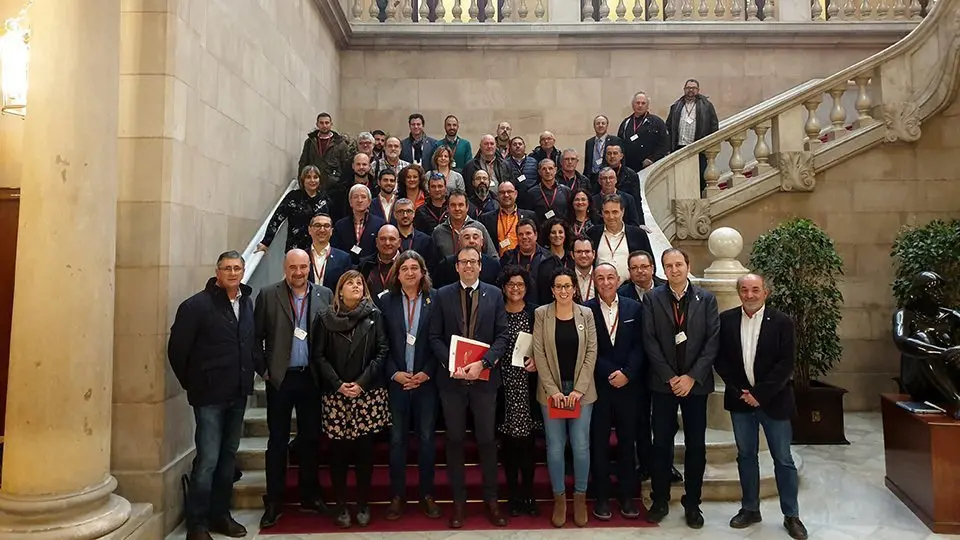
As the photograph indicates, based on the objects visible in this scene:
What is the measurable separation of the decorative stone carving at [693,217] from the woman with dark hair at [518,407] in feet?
12.8

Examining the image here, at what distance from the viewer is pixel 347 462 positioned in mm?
4203

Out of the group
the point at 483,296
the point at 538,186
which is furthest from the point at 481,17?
the point at 483,296

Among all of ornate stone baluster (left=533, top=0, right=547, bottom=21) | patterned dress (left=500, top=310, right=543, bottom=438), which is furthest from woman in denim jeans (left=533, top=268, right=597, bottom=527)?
ornate stone baluster (left=533, top=0, right=547, bottom=21)

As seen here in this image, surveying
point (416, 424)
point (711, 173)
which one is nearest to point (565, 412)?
point (416, 424)

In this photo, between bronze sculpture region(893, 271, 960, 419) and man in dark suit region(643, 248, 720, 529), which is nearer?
man in dark suit region(643, 248, 720, 529)

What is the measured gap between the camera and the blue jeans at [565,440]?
408 centimetres

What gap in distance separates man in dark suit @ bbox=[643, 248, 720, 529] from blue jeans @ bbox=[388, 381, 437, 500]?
1.57m

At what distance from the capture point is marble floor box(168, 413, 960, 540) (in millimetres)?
4051

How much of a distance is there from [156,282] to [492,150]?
143 inches

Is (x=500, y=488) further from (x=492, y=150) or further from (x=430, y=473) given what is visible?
(x=492, y=150)

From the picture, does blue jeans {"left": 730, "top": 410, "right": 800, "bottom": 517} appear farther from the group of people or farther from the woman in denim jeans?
the woman in denim jeans

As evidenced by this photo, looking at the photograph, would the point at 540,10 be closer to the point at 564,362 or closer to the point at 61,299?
the point at 564,362

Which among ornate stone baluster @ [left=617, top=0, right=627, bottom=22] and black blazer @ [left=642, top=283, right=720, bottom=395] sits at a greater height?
ornate stone baluster @ [left=617, top=0, right=627, bottom=22]

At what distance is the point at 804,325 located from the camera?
6312mm
